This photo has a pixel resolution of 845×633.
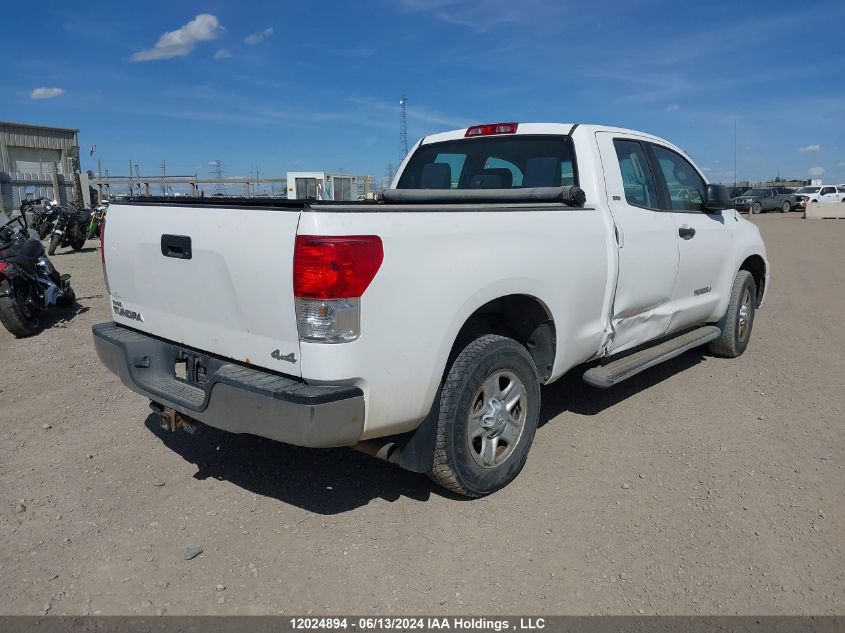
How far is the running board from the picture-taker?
14.1ft

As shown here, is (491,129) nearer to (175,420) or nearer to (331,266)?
(331,266)

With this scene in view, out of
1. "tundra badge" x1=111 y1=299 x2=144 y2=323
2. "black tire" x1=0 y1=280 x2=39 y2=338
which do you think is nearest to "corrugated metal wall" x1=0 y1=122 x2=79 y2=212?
"black tire" x1=0 y1=280 x2=39 y2=338

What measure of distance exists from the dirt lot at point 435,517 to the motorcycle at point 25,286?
1782 millimetres

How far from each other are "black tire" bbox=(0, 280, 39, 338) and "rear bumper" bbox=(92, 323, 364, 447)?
4260 mm

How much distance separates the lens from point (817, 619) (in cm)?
271

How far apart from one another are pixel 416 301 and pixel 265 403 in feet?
2.54

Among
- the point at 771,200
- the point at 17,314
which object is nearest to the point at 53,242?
the point at 17,314

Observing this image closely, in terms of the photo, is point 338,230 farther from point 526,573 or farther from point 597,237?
point 597,237

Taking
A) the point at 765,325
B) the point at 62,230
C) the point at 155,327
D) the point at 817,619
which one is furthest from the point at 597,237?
the point at 62,230

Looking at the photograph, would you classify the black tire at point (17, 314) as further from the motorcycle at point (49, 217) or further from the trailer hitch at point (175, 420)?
the motorcycle at point (49, 217)

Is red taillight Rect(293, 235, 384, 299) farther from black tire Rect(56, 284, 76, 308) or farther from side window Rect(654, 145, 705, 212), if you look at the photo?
black tire Rect(56, 284, 76, 308)

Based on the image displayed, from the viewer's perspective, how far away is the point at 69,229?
1505 cm

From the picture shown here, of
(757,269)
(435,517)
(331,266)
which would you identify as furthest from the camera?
(757,269)

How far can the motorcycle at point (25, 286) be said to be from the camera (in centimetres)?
684
